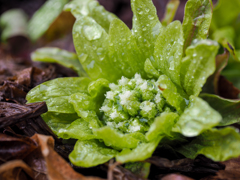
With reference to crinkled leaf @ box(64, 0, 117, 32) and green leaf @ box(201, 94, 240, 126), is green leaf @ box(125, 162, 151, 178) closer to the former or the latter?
green leaf @ box(201, 94, 240, 126)

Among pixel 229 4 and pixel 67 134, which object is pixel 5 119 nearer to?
pixel 67 134

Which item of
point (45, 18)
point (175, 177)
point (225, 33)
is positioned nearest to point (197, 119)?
point (175, 177)

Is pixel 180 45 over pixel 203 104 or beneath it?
over

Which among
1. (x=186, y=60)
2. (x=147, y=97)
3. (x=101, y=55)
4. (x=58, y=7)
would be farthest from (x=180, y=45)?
(x=58, y=7)

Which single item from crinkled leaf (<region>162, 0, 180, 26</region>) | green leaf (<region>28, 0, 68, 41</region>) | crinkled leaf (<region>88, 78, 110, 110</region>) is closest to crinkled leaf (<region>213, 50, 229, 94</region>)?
crinkled leaf (<region>162, 0, 180, 26</region>)

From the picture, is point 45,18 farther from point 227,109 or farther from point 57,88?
point 227,109

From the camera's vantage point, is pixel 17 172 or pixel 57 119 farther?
pixel 57 119
